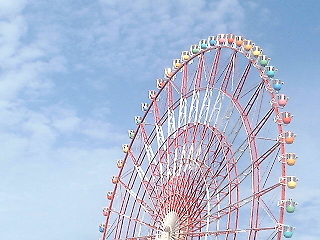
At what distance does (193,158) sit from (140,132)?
6.33 m

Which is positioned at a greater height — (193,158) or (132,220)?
(193,158)

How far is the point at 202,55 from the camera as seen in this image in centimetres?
3812

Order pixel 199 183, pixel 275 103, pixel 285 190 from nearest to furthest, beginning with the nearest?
pixel 285 190 → pixel 275 103 → pixel 199 183

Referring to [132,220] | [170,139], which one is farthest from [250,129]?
[132,220]

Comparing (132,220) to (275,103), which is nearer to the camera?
(275,103)

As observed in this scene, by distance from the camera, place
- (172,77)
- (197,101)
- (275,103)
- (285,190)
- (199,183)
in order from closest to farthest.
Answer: (285,190)
(275,103)
(199,183)
(197,101)
(172,77)

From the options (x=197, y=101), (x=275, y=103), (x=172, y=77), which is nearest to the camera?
(x=275, y=103)

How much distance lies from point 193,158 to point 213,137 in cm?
169

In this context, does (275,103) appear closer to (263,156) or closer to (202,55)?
(263,156)

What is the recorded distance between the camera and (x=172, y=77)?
4034 cm

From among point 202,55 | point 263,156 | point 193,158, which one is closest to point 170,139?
point 193,158

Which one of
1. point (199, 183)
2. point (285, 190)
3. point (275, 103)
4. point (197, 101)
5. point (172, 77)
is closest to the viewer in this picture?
point (285, 190)

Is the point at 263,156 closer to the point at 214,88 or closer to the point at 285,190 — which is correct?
the point at 285,190

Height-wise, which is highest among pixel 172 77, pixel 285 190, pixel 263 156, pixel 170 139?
pixel 172 77
